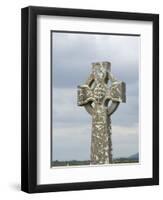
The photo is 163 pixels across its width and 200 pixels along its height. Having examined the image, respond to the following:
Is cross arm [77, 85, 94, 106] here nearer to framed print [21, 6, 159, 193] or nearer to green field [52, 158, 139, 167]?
framed print [21, 6, 159, 193]

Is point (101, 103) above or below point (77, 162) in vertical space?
above

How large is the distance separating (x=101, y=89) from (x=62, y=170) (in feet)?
0.91

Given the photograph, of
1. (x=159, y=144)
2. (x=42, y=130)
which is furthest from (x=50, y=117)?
(x=159, y=144)

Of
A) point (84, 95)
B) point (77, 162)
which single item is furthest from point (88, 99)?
point (77, 162)

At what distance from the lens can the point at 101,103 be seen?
241cm

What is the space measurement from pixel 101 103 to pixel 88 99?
44 millimetres

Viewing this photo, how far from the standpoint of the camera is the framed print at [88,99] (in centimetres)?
230

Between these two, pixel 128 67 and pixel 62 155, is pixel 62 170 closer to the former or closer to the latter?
pixel 62 155

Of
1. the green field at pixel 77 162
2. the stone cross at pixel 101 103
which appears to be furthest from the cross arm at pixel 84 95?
the green field at pixel 77 162

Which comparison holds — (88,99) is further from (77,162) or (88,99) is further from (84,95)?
(77,162)

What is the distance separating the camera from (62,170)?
2.33 metres

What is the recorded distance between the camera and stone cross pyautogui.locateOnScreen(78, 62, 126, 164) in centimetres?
240

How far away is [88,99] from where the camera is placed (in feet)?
7.87

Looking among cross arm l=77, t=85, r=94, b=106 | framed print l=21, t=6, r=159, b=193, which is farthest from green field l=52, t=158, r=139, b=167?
cross arm l=77, t=85, r=94, b=106
